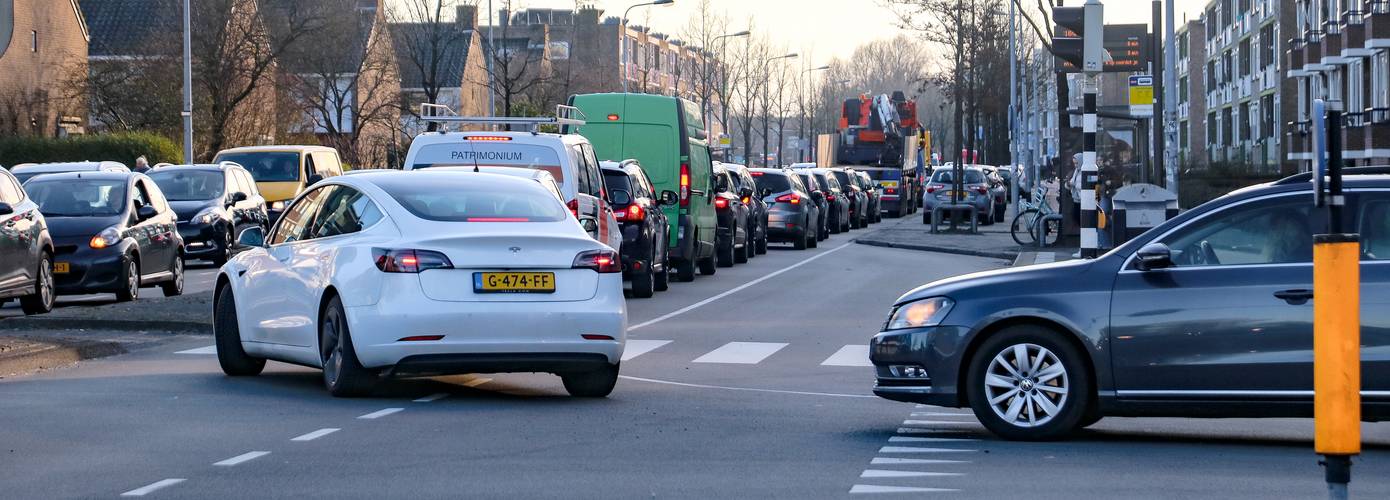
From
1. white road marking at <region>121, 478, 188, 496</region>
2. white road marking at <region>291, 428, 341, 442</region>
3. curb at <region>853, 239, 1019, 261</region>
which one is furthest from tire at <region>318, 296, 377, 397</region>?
curb at <region>853, 239, 1019, 261</region>

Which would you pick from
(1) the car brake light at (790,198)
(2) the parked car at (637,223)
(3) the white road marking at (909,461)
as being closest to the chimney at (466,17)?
(1) the car brake light at (790,198)

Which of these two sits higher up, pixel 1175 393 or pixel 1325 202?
pixel 1325 202

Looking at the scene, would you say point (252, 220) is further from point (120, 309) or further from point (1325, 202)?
point (1325, 202)

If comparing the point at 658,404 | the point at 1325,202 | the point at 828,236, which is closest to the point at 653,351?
the point at 658,404

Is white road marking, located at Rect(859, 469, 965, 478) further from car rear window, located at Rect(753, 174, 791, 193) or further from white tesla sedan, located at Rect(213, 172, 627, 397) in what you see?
car rear window, located at Rect(753, 174, 791, 193)

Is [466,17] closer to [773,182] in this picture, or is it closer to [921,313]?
[773,182]

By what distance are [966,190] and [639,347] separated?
39134 millimetres

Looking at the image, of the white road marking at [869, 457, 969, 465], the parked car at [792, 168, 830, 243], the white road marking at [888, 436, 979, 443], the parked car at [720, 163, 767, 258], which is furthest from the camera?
the parked car at [792, 168, 830, 243]

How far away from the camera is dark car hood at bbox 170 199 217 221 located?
2778cm

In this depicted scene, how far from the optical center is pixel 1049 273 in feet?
30.9

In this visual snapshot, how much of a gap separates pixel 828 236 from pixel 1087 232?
2348cm

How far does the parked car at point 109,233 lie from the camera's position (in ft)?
64.3

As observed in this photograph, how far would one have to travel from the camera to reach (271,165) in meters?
34.6

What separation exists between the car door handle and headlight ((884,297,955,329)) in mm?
1602
